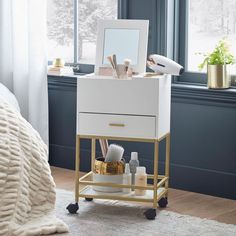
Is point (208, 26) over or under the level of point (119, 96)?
over

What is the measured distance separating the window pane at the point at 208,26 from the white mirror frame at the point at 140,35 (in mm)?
575

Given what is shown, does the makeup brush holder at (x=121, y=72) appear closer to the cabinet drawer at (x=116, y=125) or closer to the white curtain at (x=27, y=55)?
the cabinet drawer at (x=116, y=125)

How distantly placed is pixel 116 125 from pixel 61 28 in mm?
1503

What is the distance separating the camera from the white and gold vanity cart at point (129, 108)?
3.72m

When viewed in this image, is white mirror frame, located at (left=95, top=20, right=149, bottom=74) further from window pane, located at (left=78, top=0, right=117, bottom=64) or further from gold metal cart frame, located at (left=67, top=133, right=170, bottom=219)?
window pane, located at (left=78, top=0, right=117, bottom=64)

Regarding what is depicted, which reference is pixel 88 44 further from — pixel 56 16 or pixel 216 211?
pixel 216 211

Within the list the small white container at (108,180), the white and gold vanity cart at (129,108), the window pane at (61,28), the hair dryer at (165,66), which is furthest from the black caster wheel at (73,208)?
the window pane at (61,28)

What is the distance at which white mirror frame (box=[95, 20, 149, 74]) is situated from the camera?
3871mm

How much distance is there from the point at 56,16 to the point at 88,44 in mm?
346

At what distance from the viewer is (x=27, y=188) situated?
341 cm

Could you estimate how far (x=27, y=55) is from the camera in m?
4.83

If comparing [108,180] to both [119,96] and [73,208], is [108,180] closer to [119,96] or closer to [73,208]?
[73,208]

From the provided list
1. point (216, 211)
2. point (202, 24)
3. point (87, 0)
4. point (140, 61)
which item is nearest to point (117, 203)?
point (216, 211)

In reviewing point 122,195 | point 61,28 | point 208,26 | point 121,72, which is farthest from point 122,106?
point 61,28
